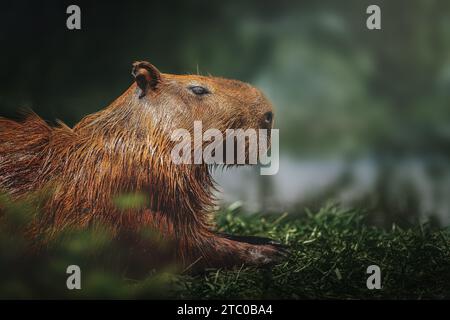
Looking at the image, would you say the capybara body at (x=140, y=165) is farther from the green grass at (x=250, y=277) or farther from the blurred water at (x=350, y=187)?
the blurred water at (x=350, y=187)

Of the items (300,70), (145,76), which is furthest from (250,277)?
(300,70)

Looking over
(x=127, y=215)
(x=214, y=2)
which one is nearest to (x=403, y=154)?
(x=214, y=2)

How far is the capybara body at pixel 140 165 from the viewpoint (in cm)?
374

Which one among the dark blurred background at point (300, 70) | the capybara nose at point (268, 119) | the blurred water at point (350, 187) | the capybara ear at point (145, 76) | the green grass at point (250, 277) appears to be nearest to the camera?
the green grass at point (250, 277)

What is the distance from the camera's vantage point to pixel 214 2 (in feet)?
14.9

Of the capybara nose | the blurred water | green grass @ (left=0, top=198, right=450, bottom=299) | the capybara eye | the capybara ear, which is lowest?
green grass @ (left=0, top=198, right=450, bottom=299)

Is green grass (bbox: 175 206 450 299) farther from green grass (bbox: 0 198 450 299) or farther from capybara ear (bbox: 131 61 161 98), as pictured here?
capybara ear (bbox: 131 61 161 98)

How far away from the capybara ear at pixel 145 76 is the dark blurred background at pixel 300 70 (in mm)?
423

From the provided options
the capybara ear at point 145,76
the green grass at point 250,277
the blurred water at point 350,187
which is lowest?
the green grass at point 250,277

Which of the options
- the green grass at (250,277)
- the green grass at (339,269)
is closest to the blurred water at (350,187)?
the green grass at (339,269)

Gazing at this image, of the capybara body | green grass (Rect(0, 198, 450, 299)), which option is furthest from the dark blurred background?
green grass (Rect(0, 198, 450, 299))

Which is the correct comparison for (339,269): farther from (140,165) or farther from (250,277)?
(140,165)

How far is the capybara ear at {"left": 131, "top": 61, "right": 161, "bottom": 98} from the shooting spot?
386 centimetres
